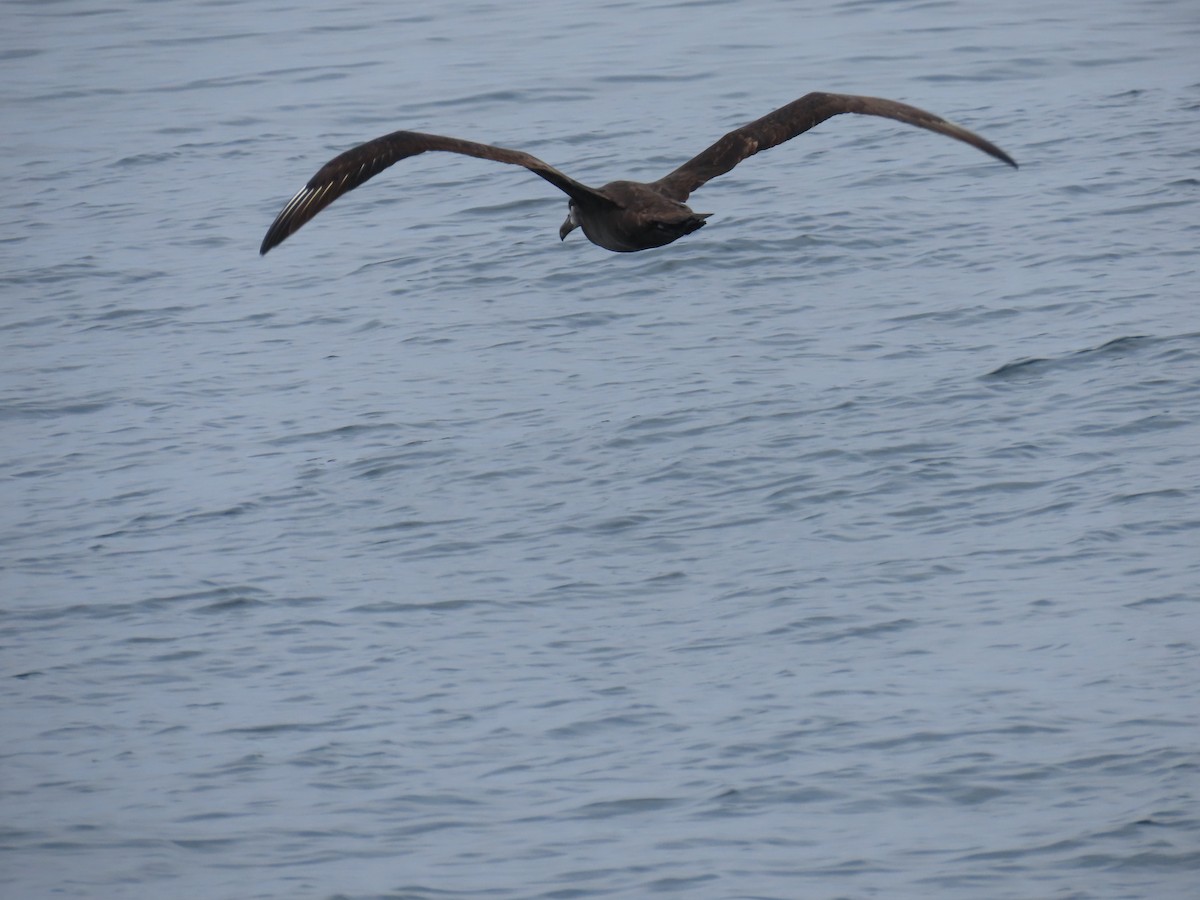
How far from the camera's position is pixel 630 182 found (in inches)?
377

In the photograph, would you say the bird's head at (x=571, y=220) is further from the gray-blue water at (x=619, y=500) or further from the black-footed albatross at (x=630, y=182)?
the gray-blue water at (x=619, y=500)

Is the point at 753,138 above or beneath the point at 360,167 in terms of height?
beneath

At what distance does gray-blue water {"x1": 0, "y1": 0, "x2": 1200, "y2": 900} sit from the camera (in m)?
9.97

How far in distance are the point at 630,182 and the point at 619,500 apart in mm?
4410

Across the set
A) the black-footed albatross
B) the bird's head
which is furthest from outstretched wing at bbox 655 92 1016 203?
the bird's head

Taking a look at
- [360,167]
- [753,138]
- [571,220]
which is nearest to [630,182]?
[753,138]

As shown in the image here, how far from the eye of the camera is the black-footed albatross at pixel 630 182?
28.1 feet

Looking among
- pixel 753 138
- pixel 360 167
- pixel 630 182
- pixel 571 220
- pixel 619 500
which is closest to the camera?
pixel 360 167

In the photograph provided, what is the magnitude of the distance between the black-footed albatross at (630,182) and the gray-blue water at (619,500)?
9.46 ft

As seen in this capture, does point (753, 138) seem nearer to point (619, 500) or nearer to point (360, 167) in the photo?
point (360, 167)

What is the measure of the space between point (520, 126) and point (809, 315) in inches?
261

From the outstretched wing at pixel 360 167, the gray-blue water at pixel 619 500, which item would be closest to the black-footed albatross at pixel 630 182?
the outstretched wing at pixel 360 167

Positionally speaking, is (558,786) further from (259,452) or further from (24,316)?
(24,316)

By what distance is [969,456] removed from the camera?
45.0ft
